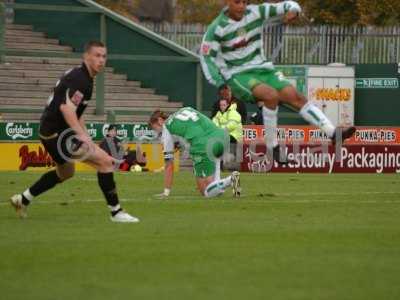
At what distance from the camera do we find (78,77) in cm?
1311

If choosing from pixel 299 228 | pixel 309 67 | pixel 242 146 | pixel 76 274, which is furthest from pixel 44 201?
pixel 309 67

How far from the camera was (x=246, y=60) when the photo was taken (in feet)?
49.4

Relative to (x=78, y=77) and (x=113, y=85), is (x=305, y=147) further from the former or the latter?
(x=78, y=77)

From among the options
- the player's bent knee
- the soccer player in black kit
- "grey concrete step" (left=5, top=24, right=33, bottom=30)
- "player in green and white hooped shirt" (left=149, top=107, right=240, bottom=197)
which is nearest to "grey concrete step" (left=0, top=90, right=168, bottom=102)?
"grey concrete step" (left=5, top=24, right=33, bottom=30)

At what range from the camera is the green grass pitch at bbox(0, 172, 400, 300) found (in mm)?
8516

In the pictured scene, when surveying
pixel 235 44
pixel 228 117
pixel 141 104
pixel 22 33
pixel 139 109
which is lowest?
pixel 139 109

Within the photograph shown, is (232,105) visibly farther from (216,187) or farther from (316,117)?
(316,117)

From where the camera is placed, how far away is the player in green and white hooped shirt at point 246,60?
14.9 meters

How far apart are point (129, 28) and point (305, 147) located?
8.34 meters

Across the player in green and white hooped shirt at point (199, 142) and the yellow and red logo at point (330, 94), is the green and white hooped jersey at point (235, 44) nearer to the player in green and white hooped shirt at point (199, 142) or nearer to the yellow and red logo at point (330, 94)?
the player in green and white hooped shirt at point (199, 142)

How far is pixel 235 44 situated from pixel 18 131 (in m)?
15.1

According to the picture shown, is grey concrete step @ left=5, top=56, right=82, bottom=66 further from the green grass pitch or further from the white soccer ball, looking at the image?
the green grass pitch

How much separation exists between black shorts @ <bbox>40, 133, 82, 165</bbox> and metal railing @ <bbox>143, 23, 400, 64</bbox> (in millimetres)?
27252

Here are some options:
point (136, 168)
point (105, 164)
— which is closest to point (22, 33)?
point (136, 168)
